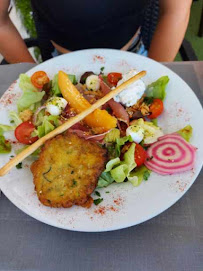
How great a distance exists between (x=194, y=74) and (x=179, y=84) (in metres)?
0.28

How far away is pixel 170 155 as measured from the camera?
1.05 meters

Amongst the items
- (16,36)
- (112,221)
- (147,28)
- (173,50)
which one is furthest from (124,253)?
(147,28)

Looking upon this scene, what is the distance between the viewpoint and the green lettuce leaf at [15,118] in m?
1.24

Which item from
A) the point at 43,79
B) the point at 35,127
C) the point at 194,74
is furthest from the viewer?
the point at 194,74

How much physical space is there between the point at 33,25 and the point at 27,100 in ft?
6.03

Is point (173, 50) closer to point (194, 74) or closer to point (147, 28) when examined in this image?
point (194, 74)

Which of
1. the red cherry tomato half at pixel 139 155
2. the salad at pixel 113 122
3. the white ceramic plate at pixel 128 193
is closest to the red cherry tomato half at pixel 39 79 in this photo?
the salad at pixel 113 122

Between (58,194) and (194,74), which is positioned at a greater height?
(58,194)

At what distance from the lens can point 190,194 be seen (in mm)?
1085

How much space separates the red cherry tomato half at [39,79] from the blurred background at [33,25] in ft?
4.66

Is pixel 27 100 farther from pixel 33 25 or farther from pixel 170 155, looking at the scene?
Result: pixel 33 25

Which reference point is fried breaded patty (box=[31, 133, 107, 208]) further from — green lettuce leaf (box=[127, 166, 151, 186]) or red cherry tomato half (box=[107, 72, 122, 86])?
red cherry tomato half (box=[107, 72, 122, 86])

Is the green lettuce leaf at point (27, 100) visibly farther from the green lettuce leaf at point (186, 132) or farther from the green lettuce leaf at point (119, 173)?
the green lettuce leaf at point (186, 132)

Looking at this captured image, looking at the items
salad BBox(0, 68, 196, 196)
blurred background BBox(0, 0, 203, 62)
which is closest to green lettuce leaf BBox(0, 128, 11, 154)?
salad BBox(0, 68, 196, 196)
